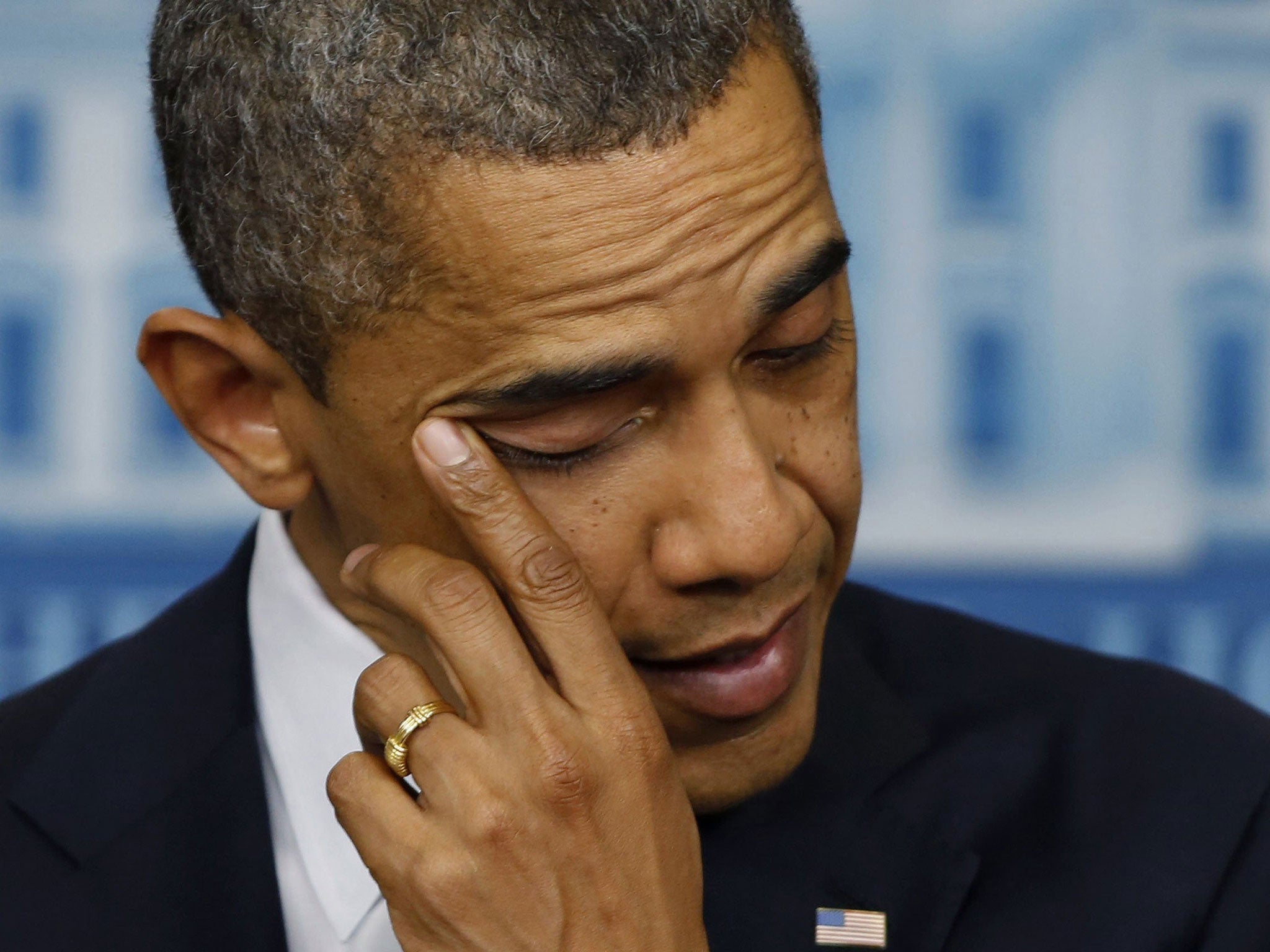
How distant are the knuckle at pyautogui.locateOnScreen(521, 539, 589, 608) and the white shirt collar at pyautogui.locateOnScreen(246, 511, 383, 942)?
438 mm

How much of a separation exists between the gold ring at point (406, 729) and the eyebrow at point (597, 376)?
31 centimetres

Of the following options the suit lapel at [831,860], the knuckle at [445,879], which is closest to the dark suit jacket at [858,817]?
the suit lapel at [831,860]

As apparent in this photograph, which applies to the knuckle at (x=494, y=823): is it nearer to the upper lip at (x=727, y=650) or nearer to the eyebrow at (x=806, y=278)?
the upper lip at (x=727, y=650)

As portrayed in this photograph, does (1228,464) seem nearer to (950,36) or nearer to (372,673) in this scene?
(950,36)

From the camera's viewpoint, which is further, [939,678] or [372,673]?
[939,678]

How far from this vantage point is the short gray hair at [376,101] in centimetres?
156

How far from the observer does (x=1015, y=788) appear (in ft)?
6.73

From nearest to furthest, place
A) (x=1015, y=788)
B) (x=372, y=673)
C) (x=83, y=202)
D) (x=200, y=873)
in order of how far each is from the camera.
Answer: (x=372, y=673)
(x=200, y=873)
(x=1015, y=788)
(x=83, y=202)

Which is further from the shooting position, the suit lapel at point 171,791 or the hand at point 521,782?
the suit lapel at point 171,791

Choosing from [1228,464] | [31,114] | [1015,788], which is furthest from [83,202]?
[1228,464]

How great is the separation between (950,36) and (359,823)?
1992 millimetres

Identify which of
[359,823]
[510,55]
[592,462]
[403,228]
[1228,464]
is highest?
[510,55]

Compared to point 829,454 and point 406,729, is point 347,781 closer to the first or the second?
point 406,729

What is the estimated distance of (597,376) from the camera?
5.17 ft
